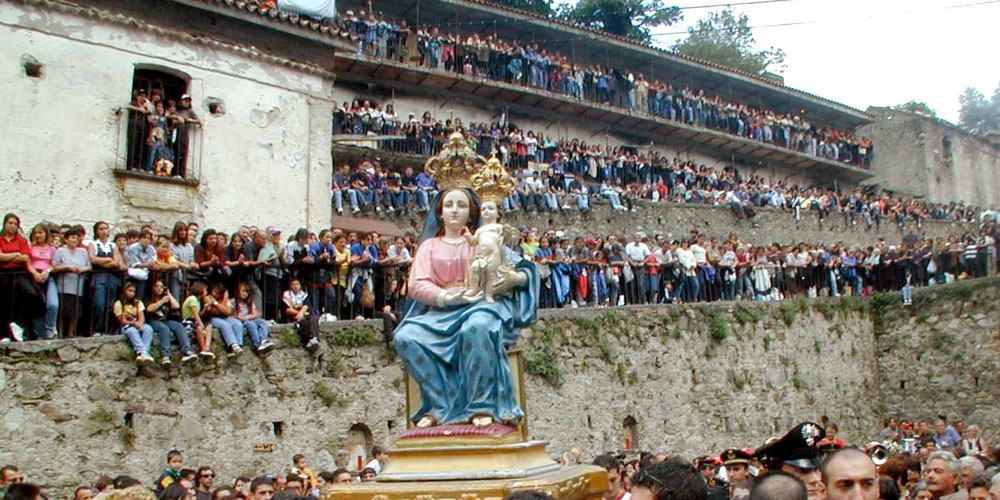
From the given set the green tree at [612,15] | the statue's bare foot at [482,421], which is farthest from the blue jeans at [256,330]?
the green tree at [612,15]

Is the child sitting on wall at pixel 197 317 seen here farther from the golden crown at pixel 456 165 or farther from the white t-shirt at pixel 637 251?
the white t-shirt at pixel 637 251

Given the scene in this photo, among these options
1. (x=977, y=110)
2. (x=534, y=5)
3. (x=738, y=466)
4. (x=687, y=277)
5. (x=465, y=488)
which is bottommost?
(x=738, y=466)

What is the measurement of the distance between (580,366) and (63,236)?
878 centimetres

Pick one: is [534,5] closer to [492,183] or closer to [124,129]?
[124,129]

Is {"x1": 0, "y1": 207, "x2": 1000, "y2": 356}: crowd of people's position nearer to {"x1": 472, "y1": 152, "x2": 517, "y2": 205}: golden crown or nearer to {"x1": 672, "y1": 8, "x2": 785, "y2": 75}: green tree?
{"x1": 472, "y1": 152, "x2": 517, "y2": 205}: golden crown

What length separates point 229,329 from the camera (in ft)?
41.1

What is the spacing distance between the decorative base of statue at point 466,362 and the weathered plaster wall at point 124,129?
9.74 m

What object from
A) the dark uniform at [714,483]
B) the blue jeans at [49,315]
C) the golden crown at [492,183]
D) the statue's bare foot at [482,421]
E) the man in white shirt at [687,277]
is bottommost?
A: the dark uniform at [714,483]

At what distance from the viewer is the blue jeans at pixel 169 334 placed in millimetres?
11875

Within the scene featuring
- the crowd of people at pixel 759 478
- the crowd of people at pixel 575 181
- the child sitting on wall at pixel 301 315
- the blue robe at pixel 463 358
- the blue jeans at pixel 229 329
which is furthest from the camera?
the crowd of people at pixel 575 181

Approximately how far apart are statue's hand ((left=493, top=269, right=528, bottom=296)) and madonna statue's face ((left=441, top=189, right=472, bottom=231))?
0.61 m

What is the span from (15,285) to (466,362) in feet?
23.3

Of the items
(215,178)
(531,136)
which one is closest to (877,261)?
(531,136)

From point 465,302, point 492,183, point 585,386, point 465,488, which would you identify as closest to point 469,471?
point 465,488
